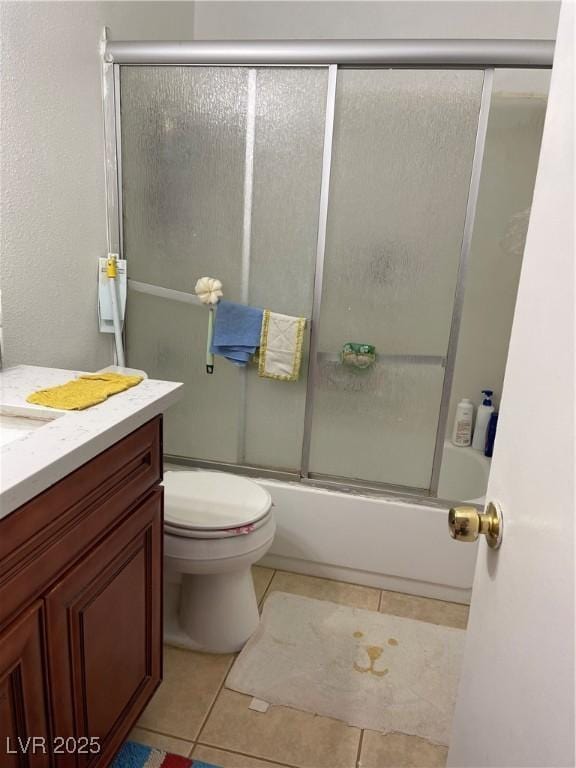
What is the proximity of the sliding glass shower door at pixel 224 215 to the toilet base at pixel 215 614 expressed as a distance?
524 mm

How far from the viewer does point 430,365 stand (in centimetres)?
181

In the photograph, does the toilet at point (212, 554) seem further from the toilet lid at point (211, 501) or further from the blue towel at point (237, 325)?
the blue towel at point (237, 325)

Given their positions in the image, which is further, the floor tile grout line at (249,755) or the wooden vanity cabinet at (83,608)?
the floor tile grout line at (249,755)

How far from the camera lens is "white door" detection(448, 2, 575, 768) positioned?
1.54 ft

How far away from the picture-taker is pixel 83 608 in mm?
924

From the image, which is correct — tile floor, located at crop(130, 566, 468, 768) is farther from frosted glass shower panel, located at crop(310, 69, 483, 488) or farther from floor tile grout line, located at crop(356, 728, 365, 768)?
frosted glass shower panel, located at crop(310, 69, 483, 488)

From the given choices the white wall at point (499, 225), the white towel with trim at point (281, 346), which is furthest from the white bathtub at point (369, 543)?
the white wall at point (499, 225)

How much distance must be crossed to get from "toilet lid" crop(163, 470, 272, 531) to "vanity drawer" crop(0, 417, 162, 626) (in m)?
0.41

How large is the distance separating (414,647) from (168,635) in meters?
0.78

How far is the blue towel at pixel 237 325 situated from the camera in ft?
6.17

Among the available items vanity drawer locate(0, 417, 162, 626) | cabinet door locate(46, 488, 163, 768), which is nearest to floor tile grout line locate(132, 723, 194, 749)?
cabinet door locate(46, 488, 163, 768)

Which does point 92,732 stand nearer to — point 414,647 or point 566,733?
point 566,733

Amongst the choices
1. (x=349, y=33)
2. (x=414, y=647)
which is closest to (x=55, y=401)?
(x=414, y=647)

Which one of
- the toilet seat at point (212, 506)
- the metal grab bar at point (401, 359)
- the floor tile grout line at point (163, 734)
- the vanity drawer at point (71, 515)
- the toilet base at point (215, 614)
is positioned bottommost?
the floor tile grout line at point (163, 734)
